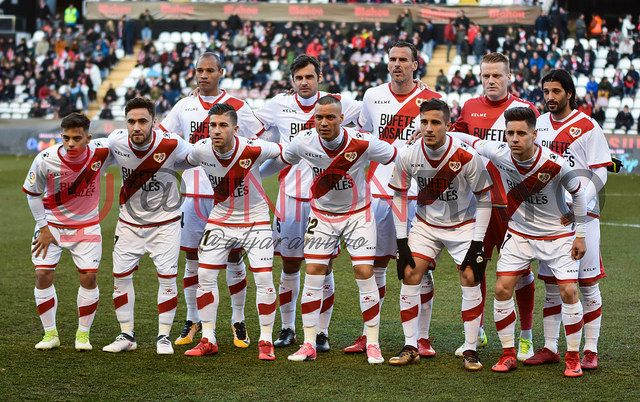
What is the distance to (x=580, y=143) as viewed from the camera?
6.54 meters

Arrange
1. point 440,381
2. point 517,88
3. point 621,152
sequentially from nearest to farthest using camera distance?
point 440,381 < point 621,152 < point 517,88

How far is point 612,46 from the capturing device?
28.7 metres

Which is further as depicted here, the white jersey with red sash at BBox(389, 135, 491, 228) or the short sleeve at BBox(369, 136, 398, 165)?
the short sleeve at BBox(369, 136, 398, 165)

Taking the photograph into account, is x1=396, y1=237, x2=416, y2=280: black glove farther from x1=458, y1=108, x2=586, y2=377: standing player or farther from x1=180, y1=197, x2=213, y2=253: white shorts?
x1=180, y1=197, x2=213, y2=253: white shorts

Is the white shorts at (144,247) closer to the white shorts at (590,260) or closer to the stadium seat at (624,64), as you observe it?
the white shorts at (590,260)

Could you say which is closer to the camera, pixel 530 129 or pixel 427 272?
pixel 530 129

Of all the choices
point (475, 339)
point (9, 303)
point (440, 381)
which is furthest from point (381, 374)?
point (9, 303)

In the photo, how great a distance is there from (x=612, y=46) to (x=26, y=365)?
26.8 metres

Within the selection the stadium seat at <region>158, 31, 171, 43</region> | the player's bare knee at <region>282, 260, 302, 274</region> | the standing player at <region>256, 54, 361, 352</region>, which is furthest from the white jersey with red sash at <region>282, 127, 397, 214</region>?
the stadium seat at <region>158, 31, 171, 43</region>

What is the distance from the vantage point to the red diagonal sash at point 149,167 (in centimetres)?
693

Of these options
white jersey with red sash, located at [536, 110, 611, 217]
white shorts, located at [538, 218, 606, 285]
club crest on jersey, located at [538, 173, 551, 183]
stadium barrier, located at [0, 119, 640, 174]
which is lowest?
stadium barrier, located at [0, 119, 640, 174]

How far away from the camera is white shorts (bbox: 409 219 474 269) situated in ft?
21.7

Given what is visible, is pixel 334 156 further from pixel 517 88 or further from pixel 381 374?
pixel 517 88

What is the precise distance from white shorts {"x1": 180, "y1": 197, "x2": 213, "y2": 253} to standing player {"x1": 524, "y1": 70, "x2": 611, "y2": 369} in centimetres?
313
